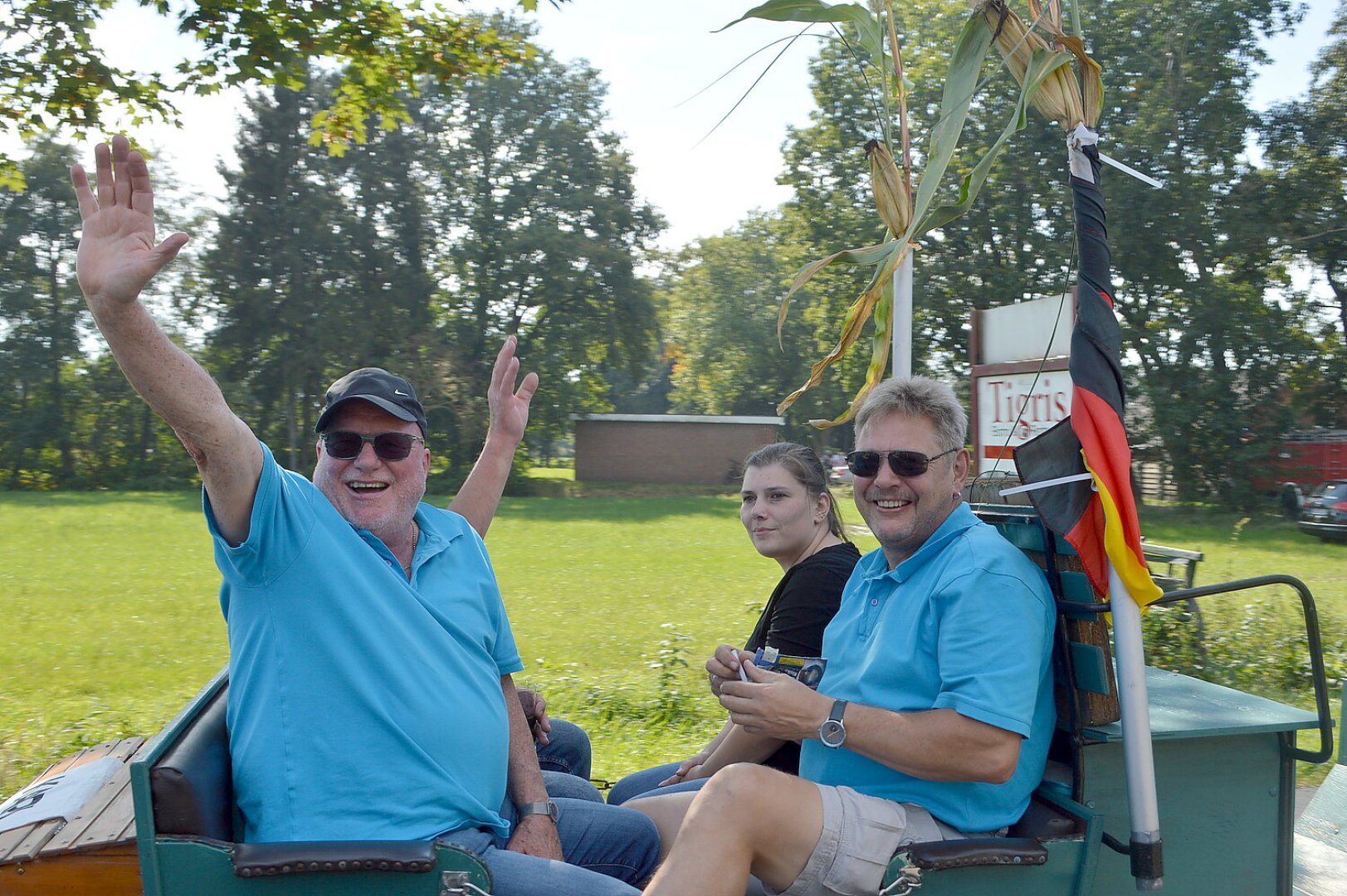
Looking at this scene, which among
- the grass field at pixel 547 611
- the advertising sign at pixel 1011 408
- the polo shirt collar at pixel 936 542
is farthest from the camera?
the grass field at pixel 547 611

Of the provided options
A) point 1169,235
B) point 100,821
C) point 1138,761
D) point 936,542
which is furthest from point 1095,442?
point 1169,235

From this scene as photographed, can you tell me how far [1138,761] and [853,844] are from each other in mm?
644

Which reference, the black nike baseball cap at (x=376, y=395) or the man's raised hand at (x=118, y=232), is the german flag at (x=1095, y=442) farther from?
the man's raised hand at (x=118, y=232)

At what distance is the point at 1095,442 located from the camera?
2332 mm

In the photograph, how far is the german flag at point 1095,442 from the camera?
7.48ft

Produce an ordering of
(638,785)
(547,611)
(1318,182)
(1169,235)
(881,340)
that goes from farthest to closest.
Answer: (1169,235) → (1318,182) → (547,611) → (638,785) → (881,340)

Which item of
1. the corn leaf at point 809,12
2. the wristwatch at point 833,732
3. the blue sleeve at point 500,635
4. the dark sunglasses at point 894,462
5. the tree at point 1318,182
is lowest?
the wristwatch at point 833,732

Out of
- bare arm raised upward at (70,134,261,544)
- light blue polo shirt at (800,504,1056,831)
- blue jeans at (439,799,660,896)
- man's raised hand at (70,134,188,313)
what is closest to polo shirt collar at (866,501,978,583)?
light blue polo shirt at (800,504,1056,831)

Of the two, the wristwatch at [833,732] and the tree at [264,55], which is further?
the tree at [264,55]

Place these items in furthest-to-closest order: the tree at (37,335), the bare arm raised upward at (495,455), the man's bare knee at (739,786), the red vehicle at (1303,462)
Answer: the tree at (37,335) < the red vehicle at (1303,462) < the bare arm raised upward at (495,455) < the man's bare knee at (739,786)

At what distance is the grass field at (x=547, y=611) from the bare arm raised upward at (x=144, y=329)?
3521 millimetres

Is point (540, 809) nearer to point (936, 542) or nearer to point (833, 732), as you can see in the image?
point (833, 732)

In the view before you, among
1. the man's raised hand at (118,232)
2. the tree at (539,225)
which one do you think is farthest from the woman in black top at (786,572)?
the tree at (539,225)

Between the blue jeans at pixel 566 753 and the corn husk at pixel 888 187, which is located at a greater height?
the corn husk at pixel 888 187
